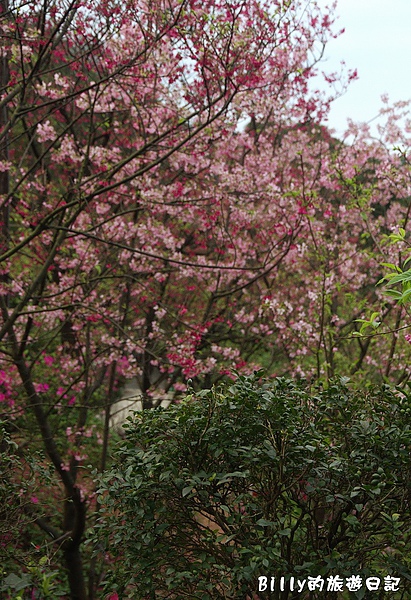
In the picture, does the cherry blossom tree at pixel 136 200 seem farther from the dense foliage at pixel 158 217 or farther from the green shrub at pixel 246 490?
the green shrub at pixel 246 490

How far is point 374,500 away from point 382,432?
0.34 metres

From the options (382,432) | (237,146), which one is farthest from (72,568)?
(237,146)

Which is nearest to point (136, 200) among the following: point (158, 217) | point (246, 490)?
point (158, 217)

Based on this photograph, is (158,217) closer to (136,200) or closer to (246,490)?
(136,200)

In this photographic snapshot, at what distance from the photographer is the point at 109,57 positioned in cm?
635

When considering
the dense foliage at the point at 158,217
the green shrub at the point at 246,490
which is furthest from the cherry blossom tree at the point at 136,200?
the green shrub at the point at 246,490

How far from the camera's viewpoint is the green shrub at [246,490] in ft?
9.49

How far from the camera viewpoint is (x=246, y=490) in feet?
10.2

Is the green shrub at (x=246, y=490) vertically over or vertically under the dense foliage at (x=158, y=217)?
under

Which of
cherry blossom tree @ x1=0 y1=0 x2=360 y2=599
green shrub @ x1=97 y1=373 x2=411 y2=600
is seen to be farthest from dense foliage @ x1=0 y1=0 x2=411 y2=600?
green shrub @ x1=97 y1=373 x2=411 y2=600

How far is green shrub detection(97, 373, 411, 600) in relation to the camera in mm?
2893

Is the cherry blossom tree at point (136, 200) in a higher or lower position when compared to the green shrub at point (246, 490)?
higher

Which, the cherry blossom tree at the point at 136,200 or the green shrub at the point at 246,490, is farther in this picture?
the cherry blossom tree at the point at 136,200

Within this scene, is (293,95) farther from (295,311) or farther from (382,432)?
(382,432)
